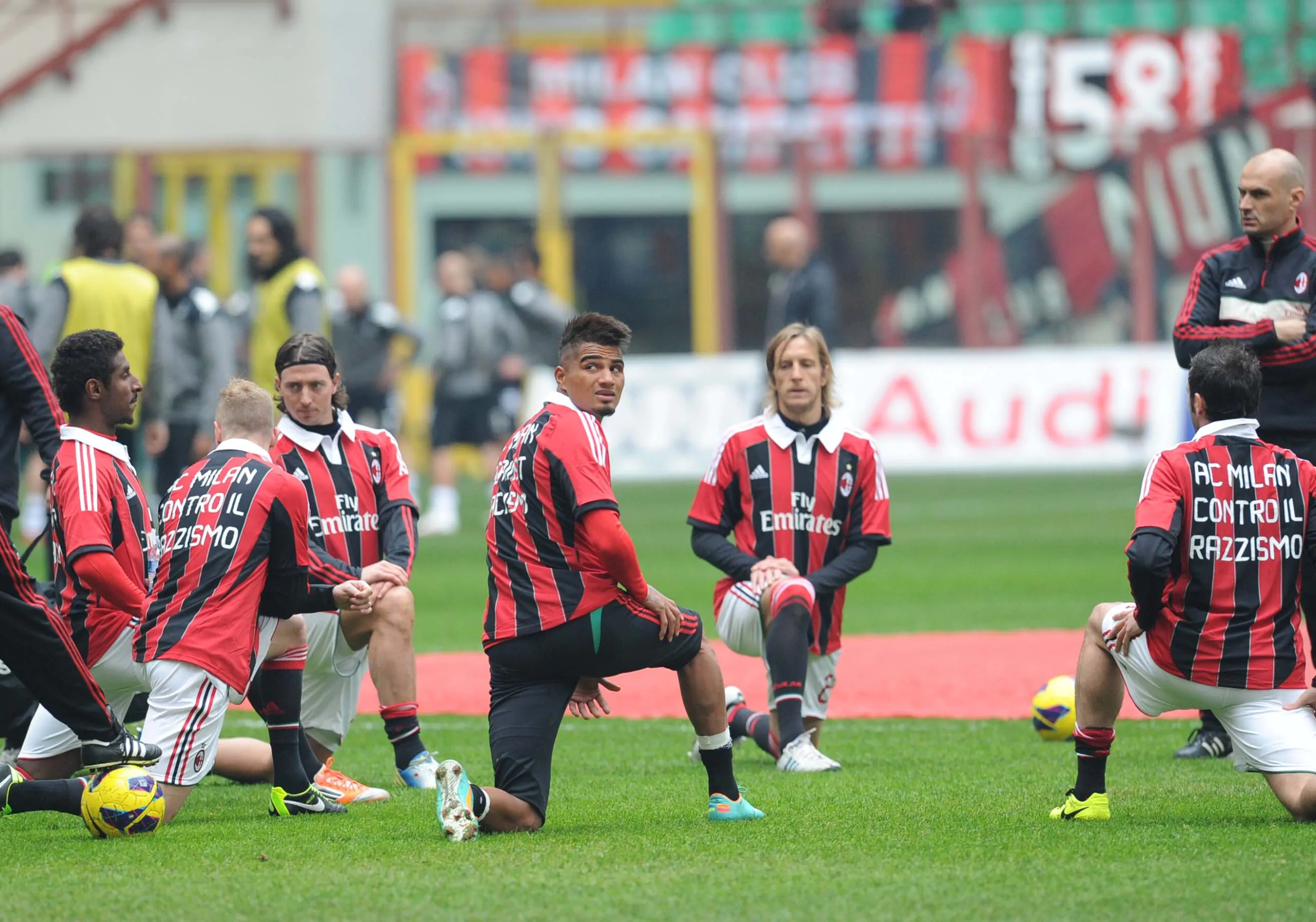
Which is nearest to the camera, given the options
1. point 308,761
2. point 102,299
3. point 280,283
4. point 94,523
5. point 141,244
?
point 94,523

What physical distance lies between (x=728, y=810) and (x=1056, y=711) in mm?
2271

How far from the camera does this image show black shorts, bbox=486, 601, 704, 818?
5816 millimetres

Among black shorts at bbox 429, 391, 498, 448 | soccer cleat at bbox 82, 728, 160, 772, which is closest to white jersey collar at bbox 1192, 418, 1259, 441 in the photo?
soccer cleat at bbox 82, 728, 160, 772

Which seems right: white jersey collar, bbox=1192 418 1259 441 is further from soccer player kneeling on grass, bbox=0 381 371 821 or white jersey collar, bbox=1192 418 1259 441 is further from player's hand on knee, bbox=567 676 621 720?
soccer player kneeling on grass, bbox=0 381 371 821

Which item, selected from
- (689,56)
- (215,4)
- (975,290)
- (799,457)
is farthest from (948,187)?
(799,457)

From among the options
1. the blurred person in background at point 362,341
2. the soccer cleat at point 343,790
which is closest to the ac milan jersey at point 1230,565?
the soccer cleat at point 343,790

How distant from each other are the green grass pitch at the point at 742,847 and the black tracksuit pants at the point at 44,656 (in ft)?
1.27

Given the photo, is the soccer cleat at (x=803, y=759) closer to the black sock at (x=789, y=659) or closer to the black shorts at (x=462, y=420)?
the black sock at (x=789, y=659)

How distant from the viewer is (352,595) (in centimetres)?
626

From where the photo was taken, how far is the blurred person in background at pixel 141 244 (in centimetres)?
1198

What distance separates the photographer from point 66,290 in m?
10.8

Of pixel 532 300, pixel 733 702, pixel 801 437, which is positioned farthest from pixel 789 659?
pixel 532 300

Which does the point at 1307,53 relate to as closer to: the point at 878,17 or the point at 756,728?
the point at 878,17

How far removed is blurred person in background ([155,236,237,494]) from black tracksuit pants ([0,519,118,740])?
5.78 meters
